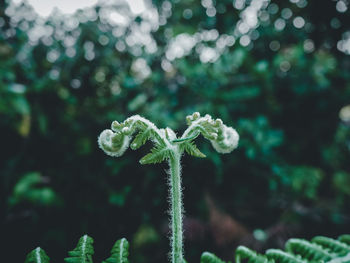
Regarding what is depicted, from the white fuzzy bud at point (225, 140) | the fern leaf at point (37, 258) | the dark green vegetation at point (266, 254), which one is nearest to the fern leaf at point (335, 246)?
the dark green vegetation at point (266, 254)

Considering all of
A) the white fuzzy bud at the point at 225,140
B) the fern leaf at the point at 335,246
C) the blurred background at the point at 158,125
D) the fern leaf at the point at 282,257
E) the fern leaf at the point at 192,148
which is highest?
the blurred background at the point at 158,125

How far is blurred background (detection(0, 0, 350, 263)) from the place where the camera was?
10.1 ft

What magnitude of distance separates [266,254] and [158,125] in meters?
1.70

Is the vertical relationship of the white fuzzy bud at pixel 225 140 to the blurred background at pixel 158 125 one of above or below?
below

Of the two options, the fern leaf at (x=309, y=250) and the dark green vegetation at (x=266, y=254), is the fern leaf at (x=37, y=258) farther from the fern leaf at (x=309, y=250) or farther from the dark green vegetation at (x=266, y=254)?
the fern leaf at (x=309, y=250)

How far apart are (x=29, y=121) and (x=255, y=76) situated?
9.15 ft

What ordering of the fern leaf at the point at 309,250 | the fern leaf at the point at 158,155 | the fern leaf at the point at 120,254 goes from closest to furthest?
the fern leaf at the point at 158,155 < the fern leaf at the point at 120,254 < the fern leaf at the point at 309,250

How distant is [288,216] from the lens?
368 centimetres

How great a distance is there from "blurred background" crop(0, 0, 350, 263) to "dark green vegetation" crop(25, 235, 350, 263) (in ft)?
4.14

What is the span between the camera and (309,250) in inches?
69.6

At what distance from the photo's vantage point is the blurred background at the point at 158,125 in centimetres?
308

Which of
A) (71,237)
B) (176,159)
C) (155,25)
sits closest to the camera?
(176,159)

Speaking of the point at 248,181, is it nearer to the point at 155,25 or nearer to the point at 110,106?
the point at 110,106

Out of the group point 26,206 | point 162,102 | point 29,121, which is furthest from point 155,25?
point 26,206
